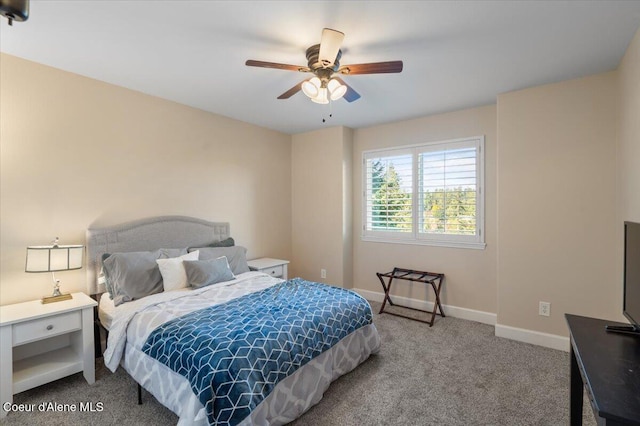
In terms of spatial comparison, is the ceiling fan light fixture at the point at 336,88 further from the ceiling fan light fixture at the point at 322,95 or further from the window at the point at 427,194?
the window at the point at 427,194

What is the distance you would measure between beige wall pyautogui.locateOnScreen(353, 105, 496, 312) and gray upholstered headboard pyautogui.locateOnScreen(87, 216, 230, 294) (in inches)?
79.6

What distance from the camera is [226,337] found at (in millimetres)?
1731

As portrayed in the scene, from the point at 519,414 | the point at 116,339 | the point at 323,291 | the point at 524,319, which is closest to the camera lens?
the point at 519,414

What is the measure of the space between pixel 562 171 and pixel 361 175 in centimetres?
233

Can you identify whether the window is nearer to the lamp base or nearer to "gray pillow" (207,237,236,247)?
"gray pillow" (207,237,236,247)

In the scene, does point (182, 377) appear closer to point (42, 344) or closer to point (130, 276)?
point (130, 276)

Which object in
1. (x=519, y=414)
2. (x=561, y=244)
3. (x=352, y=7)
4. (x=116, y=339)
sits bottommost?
(x=519, y=414)

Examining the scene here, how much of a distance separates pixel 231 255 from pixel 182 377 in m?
1.68

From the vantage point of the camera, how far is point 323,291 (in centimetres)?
271

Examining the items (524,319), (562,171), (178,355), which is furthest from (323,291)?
(562,171)

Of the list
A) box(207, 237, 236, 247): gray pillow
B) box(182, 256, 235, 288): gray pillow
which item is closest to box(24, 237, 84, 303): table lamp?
box(182, 256, 235, 288): gray pillow

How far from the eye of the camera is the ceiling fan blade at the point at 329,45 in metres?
1.74

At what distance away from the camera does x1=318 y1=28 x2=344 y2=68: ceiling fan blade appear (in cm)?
174

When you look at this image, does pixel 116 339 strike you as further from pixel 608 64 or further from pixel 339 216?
pixel 608 64
